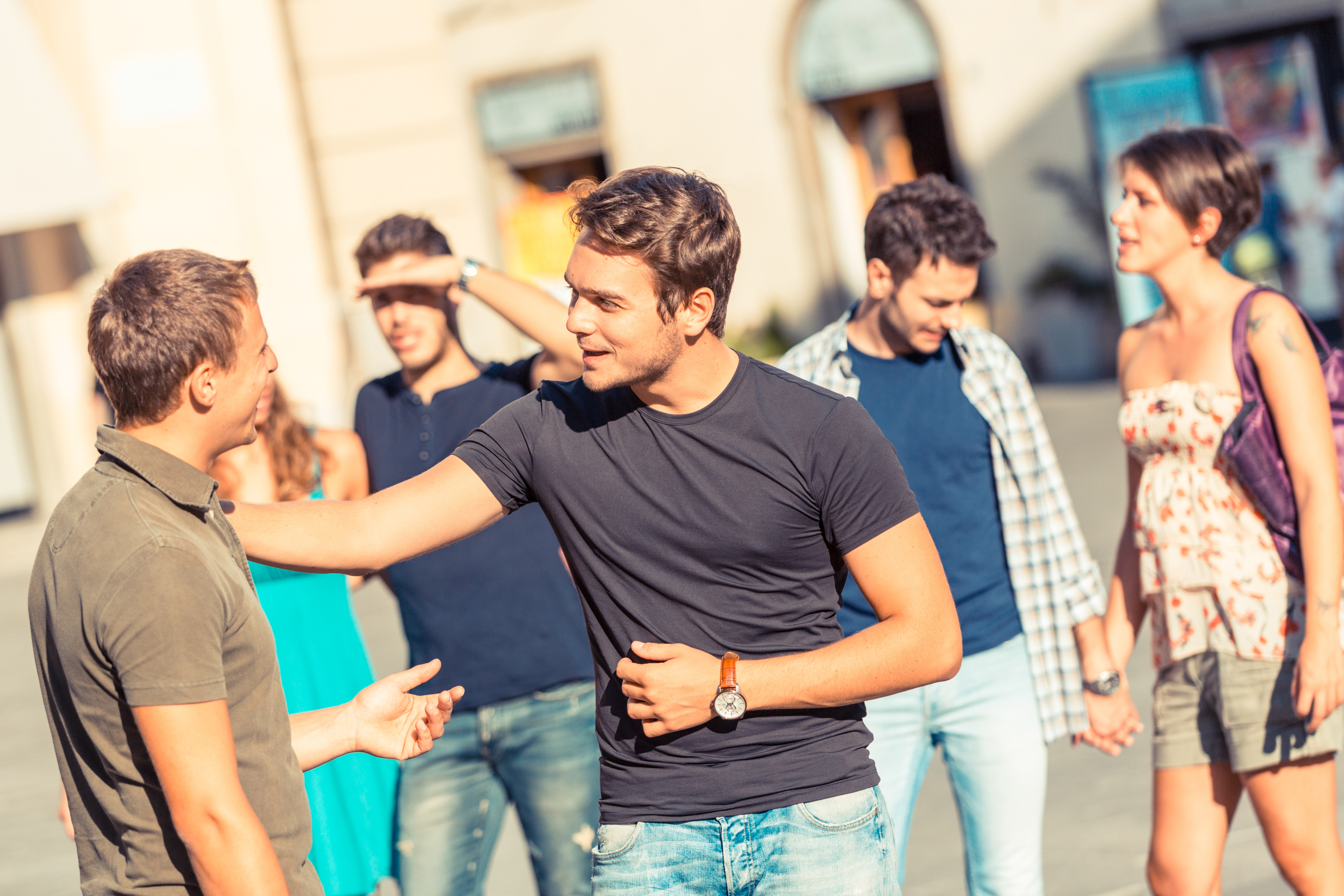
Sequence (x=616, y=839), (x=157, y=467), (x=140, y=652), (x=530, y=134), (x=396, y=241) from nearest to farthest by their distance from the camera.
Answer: (x=140, y=652) < (x=157, y=467) < (x=616, y=839) < (x=396, y=241) < (x=530, y=134)

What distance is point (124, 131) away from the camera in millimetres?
12273

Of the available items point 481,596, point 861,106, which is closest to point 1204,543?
point 481,596

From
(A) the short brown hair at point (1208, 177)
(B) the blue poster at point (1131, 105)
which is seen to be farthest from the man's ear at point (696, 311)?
(B) the blue poster at point (1131, 105)

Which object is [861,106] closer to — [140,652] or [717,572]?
[717,572]

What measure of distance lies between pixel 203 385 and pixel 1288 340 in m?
2.28

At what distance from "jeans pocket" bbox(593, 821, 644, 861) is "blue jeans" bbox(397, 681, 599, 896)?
3.03 feet

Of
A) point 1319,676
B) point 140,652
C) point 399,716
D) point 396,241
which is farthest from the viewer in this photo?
point 396,241

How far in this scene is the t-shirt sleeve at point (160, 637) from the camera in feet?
5.92

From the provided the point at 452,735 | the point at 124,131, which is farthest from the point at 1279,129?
the point at 452,735

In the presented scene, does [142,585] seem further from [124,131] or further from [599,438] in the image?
[124,131]

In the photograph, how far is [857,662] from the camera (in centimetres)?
220

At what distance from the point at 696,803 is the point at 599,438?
0.62 metres

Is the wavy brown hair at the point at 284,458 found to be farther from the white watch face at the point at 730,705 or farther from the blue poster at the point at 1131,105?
the blue poster at the point at 1131,105

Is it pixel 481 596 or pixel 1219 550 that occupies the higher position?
pixel 481 596
